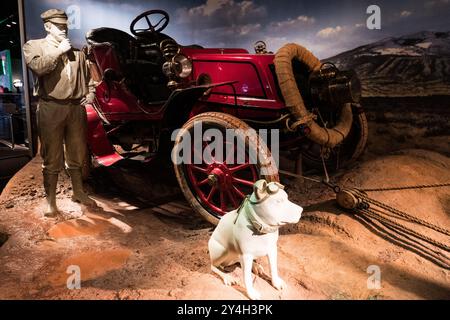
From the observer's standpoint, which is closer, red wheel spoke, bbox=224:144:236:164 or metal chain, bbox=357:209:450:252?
metal chain, bbox=357:209:450:252

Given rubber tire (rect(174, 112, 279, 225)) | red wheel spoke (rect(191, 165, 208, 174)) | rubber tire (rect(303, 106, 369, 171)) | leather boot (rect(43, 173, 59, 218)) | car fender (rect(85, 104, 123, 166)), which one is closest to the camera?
rubber tire (rect(174, 112, 279, 225))

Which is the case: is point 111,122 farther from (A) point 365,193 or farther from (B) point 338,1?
(B) point 338,1

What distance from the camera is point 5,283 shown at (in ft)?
7.56

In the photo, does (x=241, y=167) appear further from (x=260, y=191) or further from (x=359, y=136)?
(x=359, y=136)

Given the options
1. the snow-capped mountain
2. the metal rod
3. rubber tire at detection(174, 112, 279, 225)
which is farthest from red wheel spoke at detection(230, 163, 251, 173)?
the metal rod

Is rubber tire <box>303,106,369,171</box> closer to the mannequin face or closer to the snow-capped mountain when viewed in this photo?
the snow-capped mountain

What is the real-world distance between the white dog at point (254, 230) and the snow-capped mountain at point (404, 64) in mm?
3747

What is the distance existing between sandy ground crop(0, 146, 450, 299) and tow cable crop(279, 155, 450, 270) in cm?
7

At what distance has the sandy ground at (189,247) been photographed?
86.0 inches

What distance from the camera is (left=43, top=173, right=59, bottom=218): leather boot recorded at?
11.0 feet

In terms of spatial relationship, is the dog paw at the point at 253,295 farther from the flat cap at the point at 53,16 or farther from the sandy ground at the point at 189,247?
the flat cap at the point at 53,16

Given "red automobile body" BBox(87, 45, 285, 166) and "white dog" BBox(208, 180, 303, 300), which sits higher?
"red automobile body" BBox(87, 45, 285, 166)

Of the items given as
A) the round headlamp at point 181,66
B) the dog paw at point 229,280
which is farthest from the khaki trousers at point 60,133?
the dog paw at point 229,280

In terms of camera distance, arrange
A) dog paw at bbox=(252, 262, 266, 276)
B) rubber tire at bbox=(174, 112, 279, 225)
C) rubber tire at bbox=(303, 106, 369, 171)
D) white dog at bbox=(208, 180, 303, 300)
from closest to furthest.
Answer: white dog at bbox=(208, 180, 303, 300) < dog paw at bbox=(252, 262, 266, 276) < rubber tire at bbox=(174, 112, 279, 225) < rubber tire at bbox=(303, 106, 369, 171)
